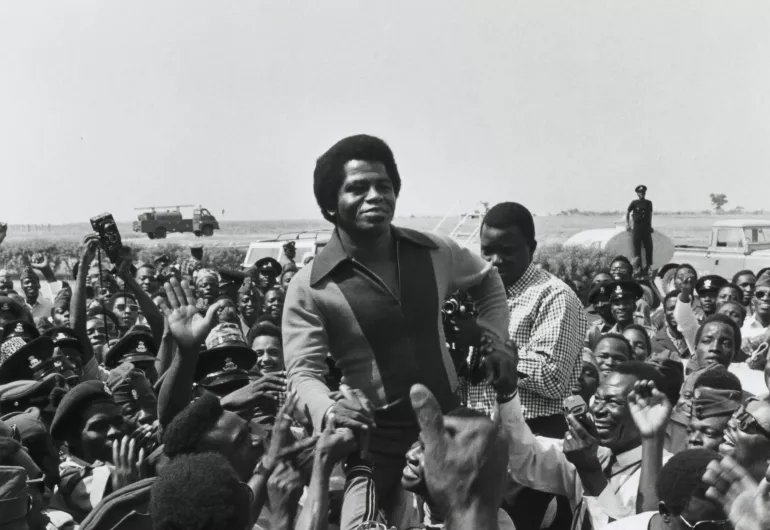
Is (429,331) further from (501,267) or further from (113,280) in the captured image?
(113,280)

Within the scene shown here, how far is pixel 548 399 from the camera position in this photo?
15.3ft

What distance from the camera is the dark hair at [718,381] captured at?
479 centimetres

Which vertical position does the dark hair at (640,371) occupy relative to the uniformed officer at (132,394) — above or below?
above

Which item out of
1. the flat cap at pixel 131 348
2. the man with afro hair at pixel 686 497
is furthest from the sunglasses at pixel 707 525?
the flat cap at pixel 131 348

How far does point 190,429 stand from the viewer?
11.7 ft

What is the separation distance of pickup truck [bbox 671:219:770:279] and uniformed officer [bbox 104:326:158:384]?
13438 millimetres

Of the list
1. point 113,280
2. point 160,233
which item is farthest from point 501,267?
point 160,233

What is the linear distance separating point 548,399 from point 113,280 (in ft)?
24.9

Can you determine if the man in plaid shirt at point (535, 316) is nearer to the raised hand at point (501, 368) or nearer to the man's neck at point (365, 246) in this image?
the raised hand at point (501, 368)

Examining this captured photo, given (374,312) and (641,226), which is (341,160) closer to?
(374,312)

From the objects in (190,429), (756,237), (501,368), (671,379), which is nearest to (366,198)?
(501,368)

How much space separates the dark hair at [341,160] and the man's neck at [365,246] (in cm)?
14

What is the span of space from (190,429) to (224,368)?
2.14m

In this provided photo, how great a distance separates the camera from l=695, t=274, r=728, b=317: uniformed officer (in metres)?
9.55
